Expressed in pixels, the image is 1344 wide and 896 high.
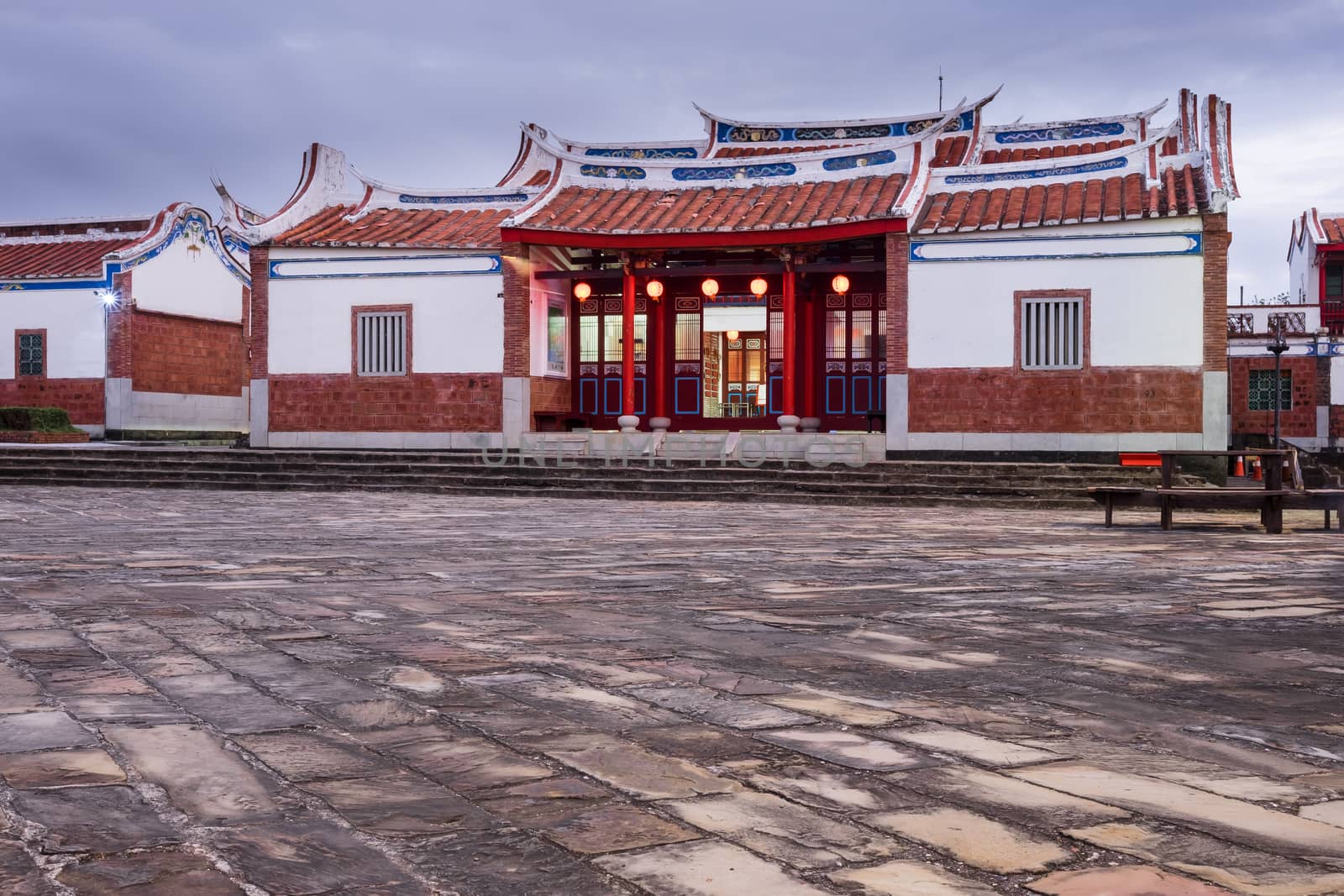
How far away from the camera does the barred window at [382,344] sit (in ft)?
65.4

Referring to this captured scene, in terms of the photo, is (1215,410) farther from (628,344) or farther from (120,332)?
(120,332)

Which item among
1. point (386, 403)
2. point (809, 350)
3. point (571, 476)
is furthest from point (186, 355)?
point (809, 350)

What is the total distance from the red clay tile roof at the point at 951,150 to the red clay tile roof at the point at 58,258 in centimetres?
1739

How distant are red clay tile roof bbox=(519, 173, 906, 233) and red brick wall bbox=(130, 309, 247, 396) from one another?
1156 cm

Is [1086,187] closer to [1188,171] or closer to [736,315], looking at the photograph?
[1188,171]

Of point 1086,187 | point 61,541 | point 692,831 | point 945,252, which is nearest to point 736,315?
point 945,252

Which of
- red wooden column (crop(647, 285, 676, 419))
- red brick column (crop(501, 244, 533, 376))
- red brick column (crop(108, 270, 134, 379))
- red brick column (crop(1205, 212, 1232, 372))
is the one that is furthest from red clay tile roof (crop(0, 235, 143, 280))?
red brick column (crop(1205, 212, 1232, 372))

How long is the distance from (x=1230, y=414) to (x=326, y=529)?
25.1 m

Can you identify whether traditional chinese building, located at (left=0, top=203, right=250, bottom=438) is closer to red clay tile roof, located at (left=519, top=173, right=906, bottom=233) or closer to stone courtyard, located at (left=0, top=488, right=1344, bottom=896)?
red clay tile roof, located at (left=519, top=173, right=906, bottom=233)

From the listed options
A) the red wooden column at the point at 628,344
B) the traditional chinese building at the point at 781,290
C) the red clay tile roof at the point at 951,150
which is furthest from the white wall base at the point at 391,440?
the red clay tile roof at the point at 951,150

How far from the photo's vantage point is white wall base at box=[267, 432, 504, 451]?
1933cm

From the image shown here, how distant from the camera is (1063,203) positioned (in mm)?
17734

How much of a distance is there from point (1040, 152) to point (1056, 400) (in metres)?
5.43

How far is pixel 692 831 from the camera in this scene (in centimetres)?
257
